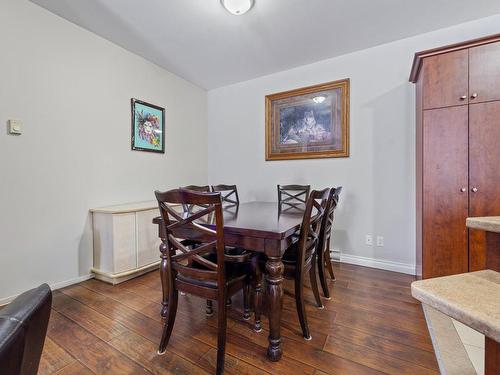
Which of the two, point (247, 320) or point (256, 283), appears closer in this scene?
point (256, 283)

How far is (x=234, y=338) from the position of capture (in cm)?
151

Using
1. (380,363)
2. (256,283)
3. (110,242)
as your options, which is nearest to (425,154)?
(380,363)

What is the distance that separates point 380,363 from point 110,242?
2.39 m

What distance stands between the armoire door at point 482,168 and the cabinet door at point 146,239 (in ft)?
9.75

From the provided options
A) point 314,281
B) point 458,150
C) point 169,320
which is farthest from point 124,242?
point 458,150

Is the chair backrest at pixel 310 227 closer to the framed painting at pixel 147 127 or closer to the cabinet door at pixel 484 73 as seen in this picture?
the cabinet door at pixel 484 73

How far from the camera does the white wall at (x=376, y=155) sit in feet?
8.36

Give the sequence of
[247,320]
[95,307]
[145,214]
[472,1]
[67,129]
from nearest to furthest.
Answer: [247,320] < [95,307] < [472,1] < [67,129] < [145,214]

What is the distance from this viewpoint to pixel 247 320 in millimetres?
1696

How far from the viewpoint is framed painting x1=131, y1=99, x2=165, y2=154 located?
9.54 ft

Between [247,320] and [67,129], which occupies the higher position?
[67,129]

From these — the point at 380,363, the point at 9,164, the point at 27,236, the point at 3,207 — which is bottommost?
the point at 380,363

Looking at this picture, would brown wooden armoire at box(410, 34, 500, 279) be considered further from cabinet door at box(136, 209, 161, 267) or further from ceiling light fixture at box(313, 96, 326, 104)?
cabinet door at box(136, 209, 161, 267)

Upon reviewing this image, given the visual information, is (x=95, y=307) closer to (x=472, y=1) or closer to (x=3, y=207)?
(x=3, y=207)
